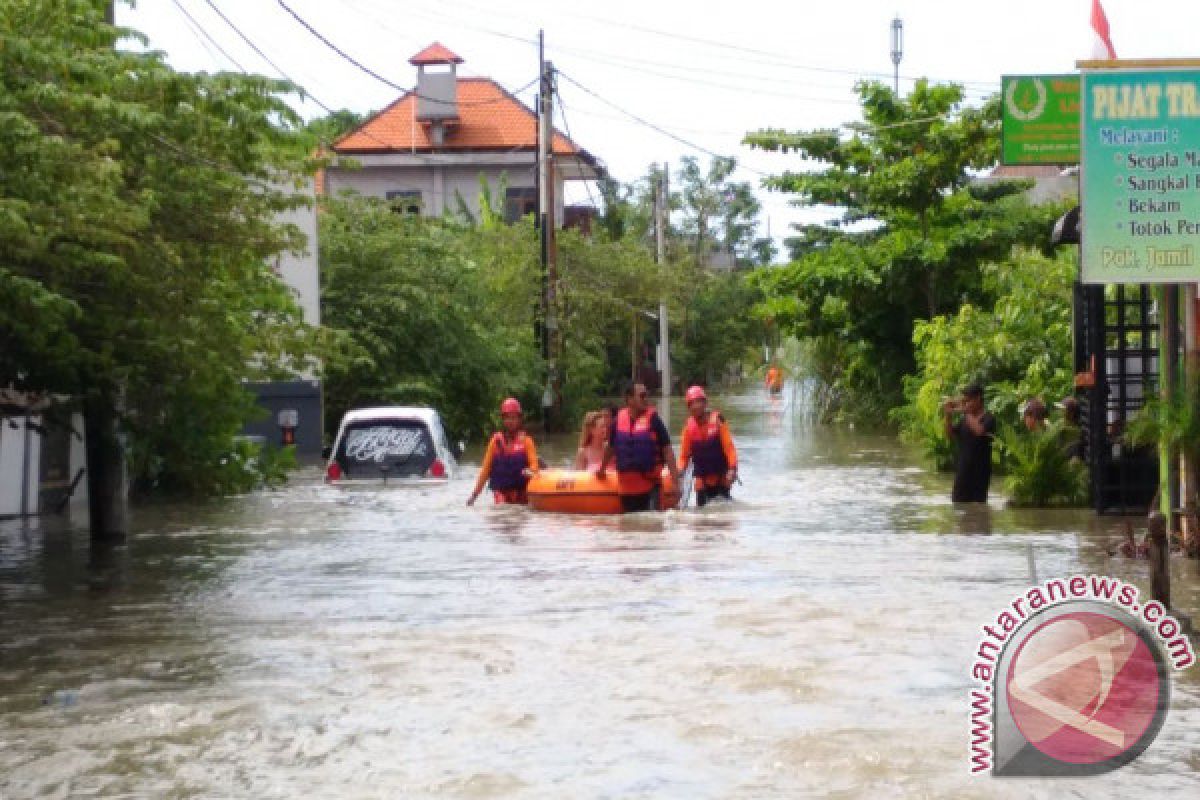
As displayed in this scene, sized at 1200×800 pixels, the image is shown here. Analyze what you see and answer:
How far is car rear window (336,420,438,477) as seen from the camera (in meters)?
25.8

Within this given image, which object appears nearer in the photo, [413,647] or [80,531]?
[413,647]

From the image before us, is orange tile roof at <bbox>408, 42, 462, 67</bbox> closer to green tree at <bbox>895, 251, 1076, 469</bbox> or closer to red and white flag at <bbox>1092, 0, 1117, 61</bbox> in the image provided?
green tree at <bbox>895, 251, 1076, 469</bbox>

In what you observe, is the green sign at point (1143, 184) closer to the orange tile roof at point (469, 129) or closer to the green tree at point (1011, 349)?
the green tree at point (1011, 349)

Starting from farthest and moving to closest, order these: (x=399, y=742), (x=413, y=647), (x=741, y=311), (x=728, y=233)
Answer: (x=728, y=233)
(x=741, y=311)
(x=413, y=647)
(x=399, y=742)

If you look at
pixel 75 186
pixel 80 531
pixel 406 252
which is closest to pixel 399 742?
pixel 75 186

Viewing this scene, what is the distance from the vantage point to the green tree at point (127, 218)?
1248 centimetres

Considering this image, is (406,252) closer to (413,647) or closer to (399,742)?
(413,647)

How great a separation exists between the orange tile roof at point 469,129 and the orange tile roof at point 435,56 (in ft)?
5.28

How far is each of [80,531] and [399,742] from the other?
1230 cm

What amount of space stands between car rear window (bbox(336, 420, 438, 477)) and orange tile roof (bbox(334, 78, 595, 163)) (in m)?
41.6

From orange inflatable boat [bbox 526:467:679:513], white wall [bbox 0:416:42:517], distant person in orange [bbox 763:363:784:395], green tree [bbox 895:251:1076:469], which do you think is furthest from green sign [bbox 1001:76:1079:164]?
distant person in orange [bbox 763:363:784:395]

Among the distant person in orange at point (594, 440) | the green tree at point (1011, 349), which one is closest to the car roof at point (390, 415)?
the distant person in orange at point (594, 440)

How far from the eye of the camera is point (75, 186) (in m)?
12.8

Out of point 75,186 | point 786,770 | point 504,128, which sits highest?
point 504,128
